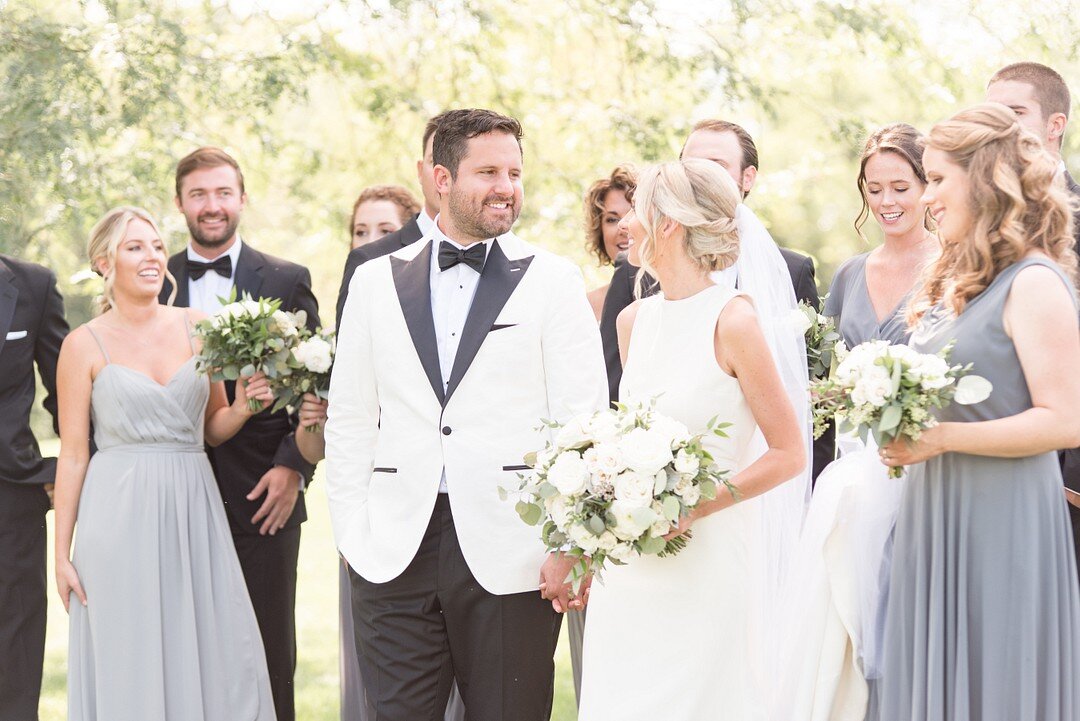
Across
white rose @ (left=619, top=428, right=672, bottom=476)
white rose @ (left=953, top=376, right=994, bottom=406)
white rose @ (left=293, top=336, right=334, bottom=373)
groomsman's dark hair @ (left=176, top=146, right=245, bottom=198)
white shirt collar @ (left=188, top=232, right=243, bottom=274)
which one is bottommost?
white rose @ (left=619, top=428, right=672, bottom=476)

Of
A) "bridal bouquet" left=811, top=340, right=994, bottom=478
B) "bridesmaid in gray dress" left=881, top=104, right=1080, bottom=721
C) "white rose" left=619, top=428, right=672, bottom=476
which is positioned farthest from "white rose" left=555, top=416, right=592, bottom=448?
"bridesmaid in gray dress" left=881, top=104, right=1080, bottom=721

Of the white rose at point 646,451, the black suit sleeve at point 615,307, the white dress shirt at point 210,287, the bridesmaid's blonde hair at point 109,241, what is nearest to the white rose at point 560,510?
the white rose at point 646,451

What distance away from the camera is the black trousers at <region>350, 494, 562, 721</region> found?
4543 mm

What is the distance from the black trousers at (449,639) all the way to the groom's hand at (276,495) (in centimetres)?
166

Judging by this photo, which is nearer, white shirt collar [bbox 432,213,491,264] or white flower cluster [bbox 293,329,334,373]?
white shirt collar [bbox 432,213,491,264]

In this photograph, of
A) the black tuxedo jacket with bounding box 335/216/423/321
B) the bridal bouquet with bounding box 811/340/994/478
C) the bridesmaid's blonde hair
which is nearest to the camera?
the bridal bouquet with bounding box 811/340/994/478

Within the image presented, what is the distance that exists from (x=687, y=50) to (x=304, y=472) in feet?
20.3

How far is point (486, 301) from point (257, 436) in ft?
7.18

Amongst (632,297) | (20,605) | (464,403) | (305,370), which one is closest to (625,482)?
(464,403)

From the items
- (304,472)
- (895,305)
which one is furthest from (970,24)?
(304,472)

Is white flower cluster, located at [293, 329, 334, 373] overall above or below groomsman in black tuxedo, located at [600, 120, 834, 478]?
below

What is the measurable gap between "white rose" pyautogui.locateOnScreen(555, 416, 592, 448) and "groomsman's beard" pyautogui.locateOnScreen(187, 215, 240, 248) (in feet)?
10.1

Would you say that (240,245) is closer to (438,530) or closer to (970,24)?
(438,530)

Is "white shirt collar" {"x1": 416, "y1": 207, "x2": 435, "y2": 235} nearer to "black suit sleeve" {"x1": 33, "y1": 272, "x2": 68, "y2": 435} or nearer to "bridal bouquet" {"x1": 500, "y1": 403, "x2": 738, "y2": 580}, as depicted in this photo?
"black suit sleeve" {"x1": 33, "y1": 272, "x2": 68, "y2": 435}
